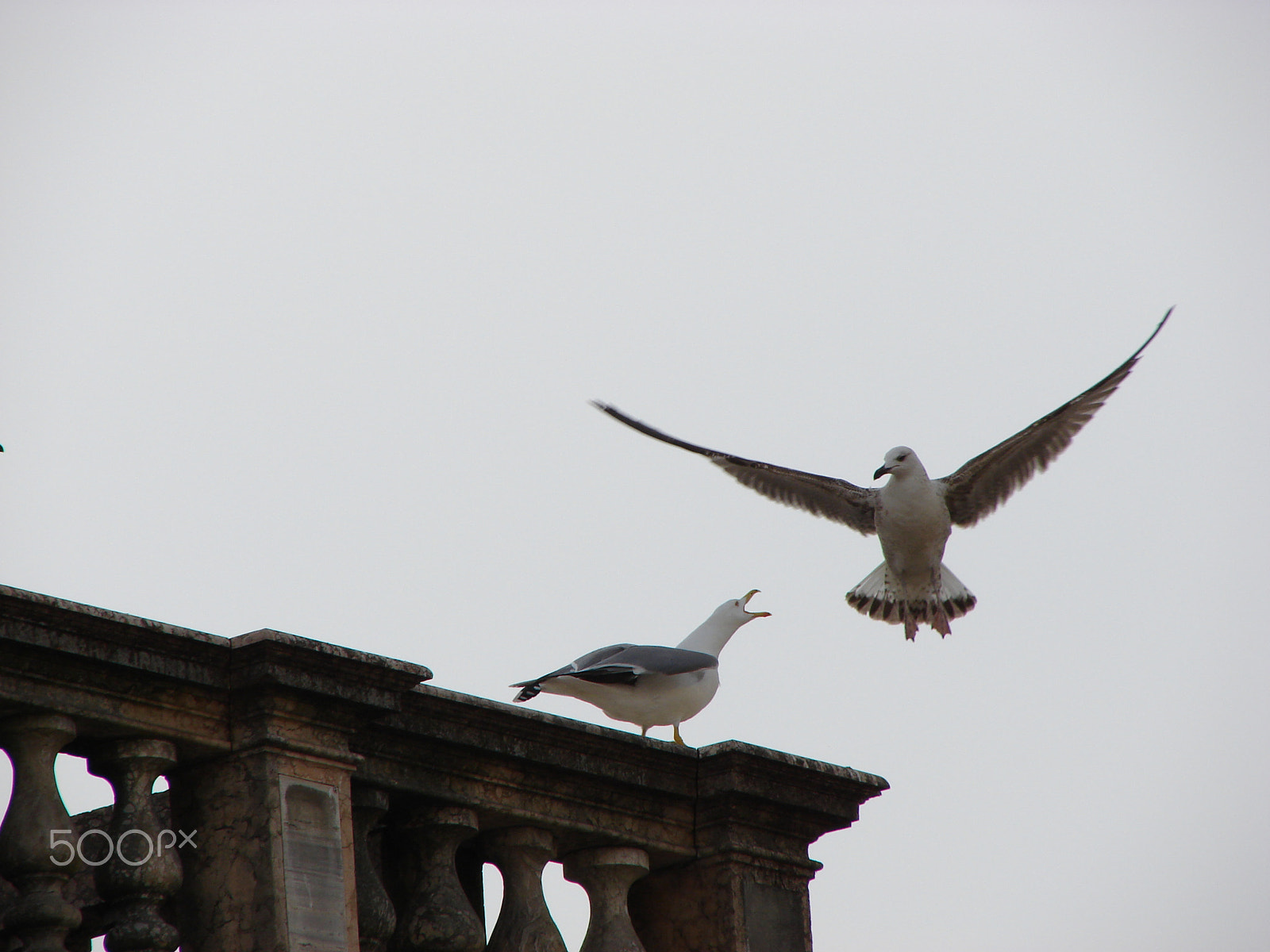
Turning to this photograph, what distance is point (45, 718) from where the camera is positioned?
4.13 metres

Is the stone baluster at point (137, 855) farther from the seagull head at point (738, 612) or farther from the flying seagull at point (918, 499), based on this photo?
the flying seagull at point (918, 499)

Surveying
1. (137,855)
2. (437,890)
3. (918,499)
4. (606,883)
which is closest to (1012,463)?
(918,499)

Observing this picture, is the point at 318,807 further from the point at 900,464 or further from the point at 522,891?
the point at 900,464

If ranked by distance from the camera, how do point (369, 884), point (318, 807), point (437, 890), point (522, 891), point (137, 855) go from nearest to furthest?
point (137, 855) → point (318, 807) → point (369, 884) → point (437, 890) → point (522, 891)

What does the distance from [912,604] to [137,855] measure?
7.78 m

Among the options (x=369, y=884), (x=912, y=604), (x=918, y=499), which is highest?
(x=918, y=499)

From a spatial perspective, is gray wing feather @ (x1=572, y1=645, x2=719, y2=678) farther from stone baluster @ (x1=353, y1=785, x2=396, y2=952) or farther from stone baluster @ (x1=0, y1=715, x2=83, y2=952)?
stone baluster @ (x1=0, y1=715, x2=83, y2=952)

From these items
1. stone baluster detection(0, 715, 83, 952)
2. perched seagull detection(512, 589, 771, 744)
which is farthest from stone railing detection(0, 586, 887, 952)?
perched seagull detection(512, 589, 771, 744)

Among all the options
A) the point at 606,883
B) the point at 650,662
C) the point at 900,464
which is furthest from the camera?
the point at 900,464

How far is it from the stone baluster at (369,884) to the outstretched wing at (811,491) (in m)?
6.30

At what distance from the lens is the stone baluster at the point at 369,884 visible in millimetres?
4512

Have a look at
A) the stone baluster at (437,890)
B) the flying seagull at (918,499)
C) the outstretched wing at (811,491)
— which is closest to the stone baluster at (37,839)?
the stone baluster at (437,890)

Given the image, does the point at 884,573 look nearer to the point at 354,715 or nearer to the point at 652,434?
the point at 652,434

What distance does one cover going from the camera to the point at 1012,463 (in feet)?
35.5
